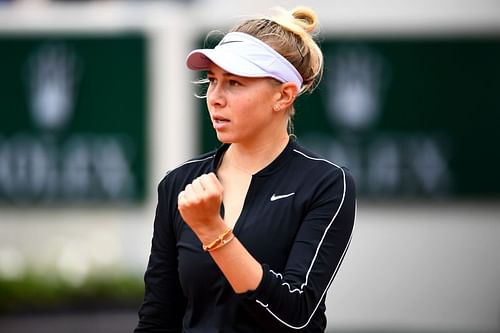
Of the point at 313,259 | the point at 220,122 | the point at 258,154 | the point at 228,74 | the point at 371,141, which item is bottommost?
the point at 371,141

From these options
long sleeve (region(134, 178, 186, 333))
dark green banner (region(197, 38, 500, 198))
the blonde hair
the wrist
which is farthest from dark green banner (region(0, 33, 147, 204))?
the wrist

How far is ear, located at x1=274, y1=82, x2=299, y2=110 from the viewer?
318 centimetres

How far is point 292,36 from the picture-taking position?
3221 mm

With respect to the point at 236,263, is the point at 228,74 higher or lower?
higher

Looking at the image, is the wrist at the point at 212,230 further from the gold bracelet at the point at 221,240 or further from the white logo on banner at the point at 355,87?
the white logo on banner at the point at 355,87

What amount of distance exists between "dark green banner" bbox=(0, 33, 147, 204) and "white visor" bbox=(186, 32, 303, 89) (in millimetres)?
6156

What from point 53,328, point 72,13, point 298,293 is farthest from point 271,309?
point 72,13

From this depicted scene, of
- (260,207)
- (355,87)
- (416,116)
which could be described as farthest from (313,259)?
(416,116)

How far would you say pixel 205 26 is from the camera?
922 cm

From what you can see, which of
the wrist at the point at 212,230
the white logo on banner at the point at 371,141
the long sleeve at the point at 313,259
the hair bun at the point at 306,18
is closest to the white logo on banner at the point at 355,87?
the white logo on banner at the point at 371,141

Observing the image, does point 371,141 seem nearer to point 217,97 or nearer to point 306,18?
point 306,18

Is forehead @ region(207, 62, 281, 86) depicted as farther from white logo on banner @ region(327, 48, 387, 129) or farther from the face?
white logo on banner @ region(327, 48, 387, 129)

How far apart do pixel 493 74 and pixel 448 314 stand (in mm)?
1983

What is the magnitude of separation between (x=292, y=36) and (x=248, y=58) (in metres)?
0.18
